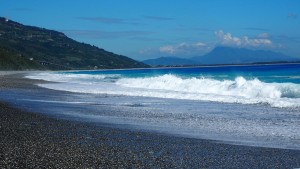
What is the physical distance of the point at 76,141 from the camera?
11.2 m

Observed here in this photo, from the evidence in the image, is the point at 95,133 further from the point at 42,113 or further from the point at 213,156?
the point at 42,113

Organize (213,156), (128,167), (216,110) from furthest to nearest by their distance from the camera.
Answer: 1. (216,110)
2. (213,156)
3. (128,167)

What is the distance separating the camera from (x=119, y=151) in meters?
9.98

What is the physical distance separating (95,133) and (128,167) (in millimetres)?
4342

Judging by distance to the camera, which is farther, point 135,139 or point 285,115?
point 285,115

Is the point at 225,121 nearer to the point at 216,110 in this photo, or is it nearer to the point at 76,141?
the point at 216,110

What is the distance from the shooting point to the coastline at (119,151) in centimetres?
869

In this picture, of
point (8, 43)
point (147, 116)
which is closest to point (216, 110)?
point (147, 116)

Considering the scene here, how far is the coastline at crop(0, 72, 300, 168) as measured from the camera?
28.5 ft

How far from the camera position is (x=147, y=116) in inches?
676

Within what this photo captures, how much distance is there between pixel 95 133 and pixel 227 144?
143 inches

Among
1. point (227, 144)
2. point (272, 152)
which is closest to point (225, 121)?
point (227, 144)

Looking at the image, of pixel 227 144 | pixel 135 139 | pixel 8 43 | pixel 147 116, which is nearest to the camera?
pixel 227 144

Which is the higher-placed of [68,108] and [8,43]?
[8,43]
